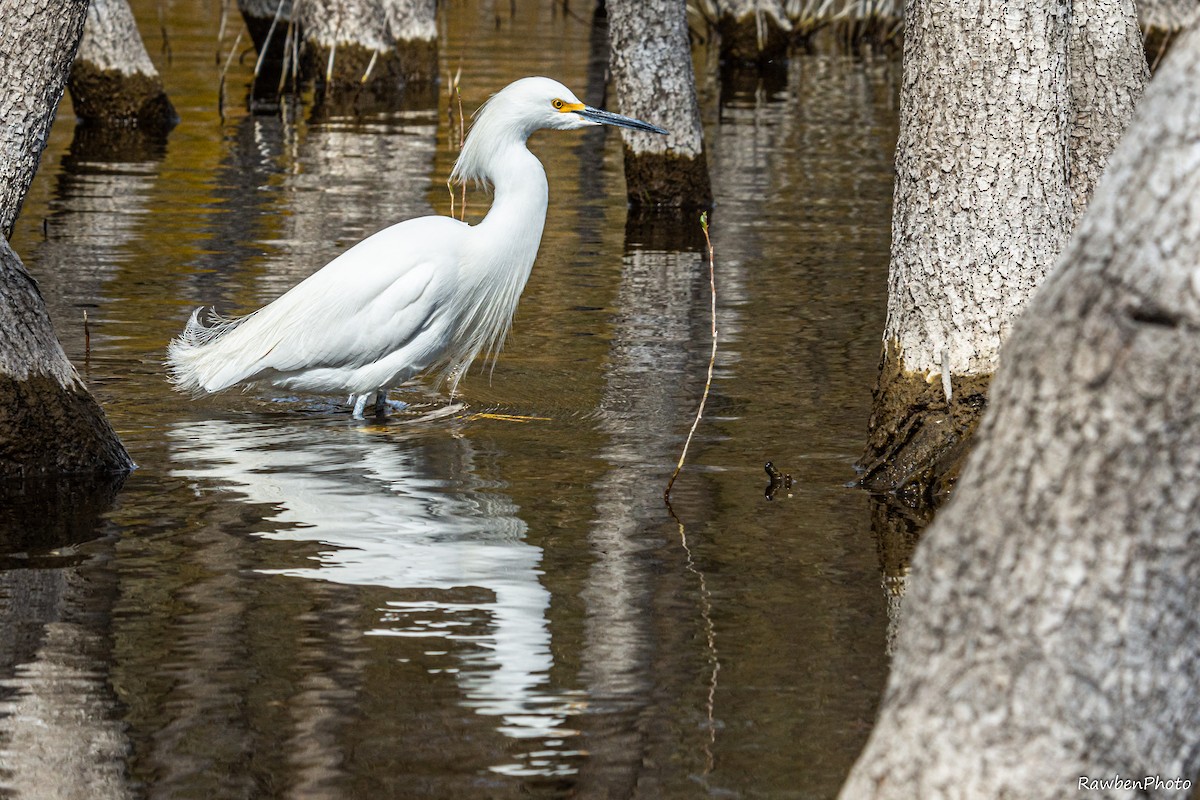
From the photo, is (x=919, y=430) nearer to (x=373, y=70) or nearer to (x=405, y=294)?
(x=405, y=294)

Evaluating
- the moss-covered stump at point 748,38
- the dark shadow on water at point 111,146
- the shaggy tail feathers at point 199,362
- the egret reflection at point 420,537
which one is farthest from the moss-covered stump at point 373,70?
the egret reflection at point 420,537

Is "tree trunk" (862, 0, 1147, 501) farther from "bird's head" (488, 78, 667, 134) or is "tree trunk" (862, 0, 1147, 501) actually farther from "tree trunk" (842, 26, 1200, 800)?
"tree trunk" (842, 26, 1200, 800)

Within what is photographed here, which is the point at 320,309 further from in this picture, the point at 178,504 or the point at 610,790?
the point at 610,790

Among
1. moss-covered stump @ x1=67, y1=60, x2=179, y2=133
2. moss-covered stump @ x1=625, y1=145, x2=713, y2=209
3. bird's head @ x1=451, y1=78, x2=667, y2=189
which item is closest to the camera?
bird's head @ x1=451, y1=78, x2=667, y2=189

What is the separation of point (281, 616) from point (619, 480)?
1998 mm

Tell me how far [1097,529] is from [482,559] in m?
3.37

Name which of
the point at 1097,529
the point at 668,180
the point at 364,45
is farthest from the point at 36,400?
the point at 364,45

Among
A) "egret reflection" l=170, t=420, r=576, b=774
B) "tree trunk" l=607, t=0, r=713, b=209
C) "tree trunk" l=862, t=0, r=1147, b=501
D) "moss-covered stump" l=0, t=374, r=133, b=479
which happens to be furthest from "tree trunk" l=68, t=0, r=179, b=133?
"tree trunk" l=862, t=0, r=1147, b=501

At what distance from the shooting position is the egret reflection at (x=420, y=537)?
4.79 meters

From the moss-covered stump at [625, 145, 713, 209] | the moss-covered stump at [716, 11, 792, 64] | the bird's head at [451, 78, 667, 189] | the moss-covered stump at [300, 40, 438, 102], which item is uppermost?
the moss-covered stump at [716, 11, 792, 64]

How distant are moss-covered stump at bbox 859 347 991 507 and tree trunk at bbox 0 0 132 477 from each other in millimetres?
3046

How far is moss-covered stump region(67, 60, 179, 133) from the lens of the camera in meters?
18.4

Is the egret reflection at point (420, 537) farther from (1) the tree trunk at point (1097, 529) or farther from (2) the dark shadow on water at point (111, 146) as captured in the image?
(2) the dark shadow on water at point (111, 146)

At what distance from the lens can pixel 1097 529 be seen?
111 inches
